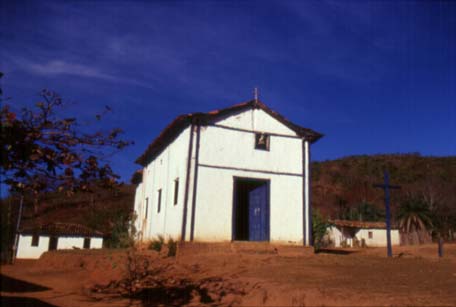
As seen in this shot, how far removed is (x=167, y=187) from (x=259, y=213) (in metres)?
4.23

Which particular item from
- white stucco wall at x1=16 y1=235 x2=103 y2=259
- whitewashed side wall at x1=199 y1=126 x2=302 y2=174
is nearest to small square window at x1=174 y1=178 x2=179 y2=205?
whitewashed side wall at x1=199 y1=126 x2=302 y2=174

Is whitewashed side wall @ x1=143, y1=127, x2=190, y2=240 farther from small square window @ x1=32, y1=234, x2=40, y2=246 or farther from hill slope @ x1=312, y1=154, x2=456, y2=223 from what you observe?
hill slope @ x1=312, y1=154, x2=456, y2=223

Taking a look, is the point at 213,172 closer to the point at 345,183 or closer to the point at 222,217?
the point at 222,217

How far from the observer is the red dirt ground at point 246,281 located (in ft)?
23.9

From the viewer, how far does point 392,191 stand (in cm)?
5297

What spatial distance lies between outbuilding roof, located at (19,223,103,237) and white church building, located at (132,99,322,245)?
77.6 ft

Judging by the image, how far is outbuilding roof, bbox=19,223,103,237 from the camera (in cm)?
3503

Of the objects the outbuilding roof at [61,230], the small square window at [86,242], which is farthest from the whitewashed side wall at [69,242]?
the outbuilding roof at [61,230]

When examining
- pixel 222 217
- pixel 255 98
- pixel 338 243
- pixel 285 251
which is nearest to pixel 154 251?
pixel 222 217

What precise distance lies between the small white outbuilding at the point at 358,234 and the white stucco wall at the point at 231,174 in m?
25.3

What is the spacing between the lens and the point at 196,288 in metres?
8.80

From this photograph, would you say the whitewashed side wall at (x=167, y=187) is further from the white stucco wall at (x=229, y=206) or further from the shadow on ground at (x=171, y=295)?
the shadow on ground at (x=171, y=295)

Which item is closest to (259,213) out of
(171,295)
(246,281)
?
(246,281)

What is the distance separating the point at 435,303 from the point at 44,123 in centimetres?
683
